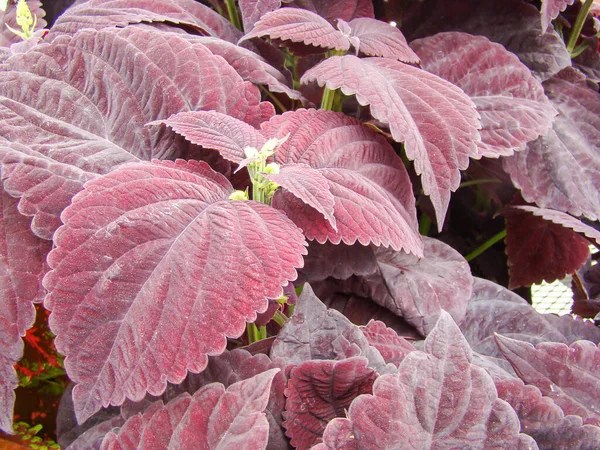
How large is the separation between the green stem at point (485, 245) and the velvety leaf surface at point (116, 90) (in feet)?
1.73

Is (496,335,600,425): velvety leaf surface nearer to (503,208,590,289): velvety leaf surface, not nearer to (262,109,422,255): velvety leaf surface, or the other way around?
(262,109,422,255): velvety leaf surface

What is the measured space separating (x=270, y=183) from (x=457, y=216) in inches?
24.1

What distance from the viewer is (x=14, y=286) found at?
0.47m

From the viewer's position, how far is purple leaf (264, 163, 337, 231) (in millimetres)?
479

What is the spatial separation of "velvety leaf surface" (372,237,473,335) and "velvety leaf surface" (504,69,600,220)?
15 centimetres

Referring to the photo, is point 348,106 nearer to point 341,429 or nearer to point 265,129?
point 265,129

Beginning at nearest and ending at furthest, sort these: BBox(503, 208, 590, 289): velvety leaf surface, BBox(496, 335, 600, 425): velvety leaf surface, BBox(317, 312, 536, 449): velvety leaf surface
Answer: BBox(317, 312, 536, 449): velvety leaf surface → BBox(496, 335, 600, 425): velvety leaf surface → BBox(503, 208, 590, 289): velvety leaf surface

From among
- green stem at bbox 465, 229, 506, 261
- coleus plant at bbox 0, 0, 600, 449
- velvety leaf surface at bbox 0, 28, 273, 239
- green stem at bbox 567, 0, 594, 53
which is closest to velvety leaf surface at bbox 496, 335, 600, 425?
coleus plant at bbox 0, 0, 600, 449

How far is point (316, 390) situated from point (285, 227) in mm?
136

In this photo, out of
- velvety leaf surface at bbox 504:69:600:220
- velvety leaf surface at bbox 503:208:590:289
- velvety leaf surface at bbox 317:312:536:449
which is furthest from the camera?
velvety leaf surface at bbox 503:208:590:289

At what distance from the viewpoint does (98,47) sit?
596 millimetres

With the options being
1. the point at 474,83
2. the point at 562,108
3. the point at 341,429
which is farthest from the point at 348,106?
the point at 341,429

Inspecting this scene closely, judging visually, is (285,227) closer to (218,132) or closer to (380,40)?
(218,132)

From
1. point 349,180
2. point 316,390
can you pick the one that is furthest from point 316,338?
point 349,180
